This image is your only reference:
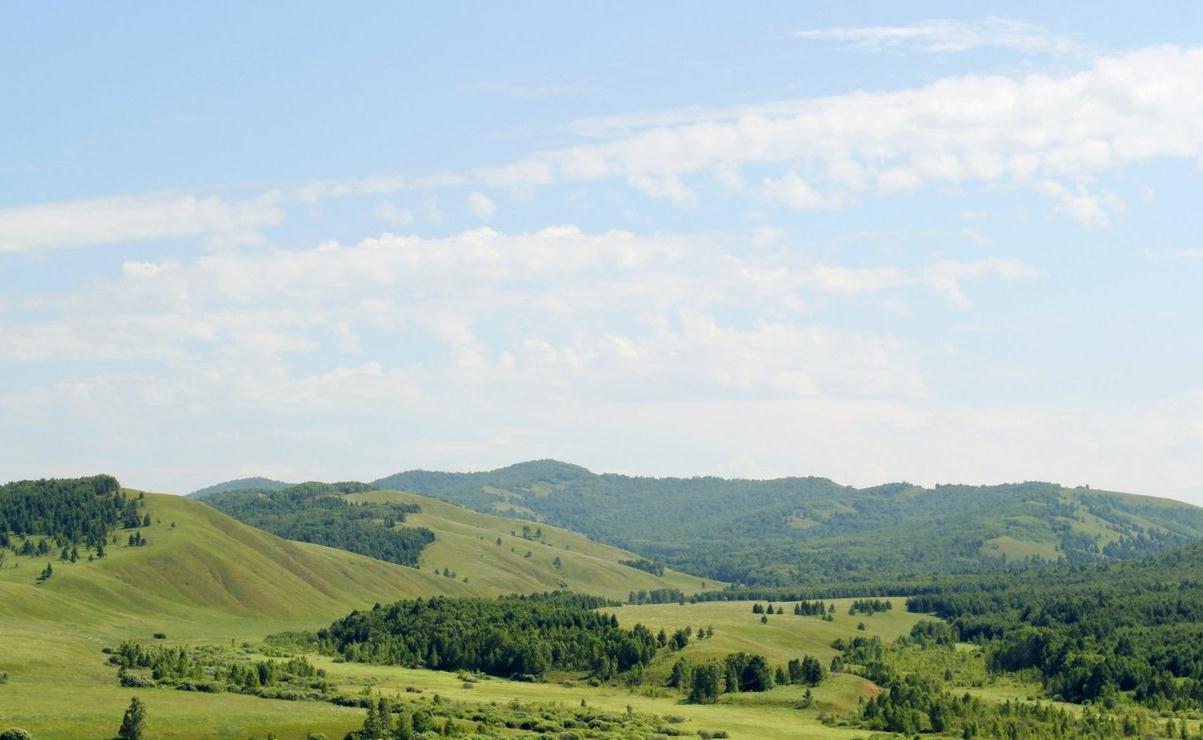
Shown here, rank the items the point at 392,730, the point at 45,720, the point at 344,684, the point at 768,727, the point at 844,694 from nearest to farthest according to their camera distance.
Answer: the point at 45,720 < the point at 392,730 < the point at 768,727 < the point at 344,684 < the point at 844,694

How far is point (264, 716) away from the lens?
5591 inches

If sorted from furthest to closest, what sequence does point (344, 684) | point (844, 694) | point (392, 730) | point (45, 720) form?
point (844, 694)
point (344, 684)
point (392, 730)
point (45, 720)

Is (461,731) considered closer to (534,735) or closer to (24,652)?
(534,735)

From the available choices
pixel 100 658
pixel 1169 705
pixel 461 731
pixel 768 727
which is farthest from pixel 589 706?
pixel 1169 705

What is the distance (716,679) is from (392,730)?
235 ft

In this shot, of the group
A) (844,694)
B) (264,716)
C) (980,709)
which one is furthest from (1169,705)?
(264,716)

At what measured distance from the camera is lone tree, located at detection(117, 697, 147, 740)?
12619cm

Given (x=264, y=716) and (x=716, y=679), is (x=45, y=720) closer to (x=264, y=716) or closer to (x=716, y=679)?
(x=264, y=716)

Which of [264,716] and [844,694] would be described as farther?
[844,694]

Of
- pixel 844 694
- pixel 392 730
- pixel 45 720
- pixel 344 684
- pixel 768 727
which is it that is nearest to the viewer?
pixel 45 720

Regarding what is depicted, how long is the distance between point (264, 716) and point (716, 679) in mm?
76792

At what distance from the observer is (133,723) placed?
4993 inches

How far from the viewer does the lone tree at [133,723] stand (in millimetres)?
126188

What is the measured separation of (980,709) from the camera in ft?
597
